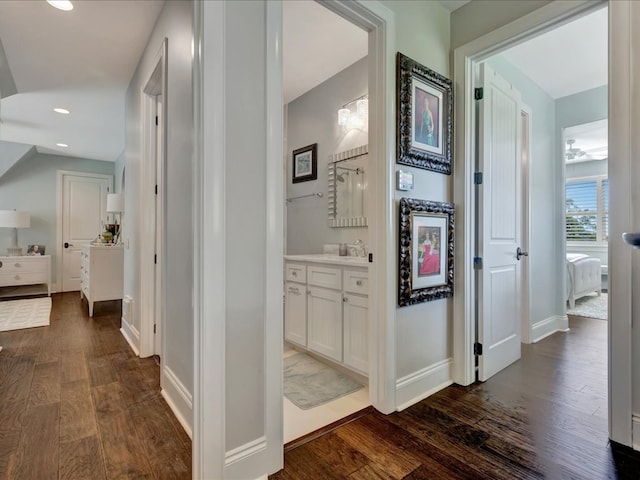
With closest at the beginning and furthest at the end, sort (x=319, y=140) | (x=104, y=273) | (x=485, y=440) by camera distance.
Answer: (x=485, y=440) < (x=319, y=140) < (x=104, y=273)

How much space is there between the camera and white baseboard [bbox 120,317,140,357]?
281 cm

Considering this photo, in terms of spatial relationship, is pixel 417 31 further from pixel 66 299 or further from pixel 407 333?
pixel 66 299

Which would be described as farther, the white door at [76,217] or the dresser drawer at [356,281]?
the white door at [76,217]

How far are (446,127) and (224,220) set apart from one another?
1715 mm

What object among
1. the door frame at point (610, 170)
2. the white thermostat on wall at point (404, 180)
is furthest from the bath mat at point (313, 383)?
the white thermostat on wall at point (404, 180)

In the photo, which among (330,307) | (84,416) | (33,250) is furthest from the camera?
(33,250)

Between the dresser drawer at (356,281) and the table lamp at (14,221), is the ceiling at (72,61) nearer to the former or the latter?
the table lamp at (14,221)

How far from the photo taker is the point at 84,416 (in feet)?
5.98

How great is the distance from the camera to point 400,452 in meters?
1.53

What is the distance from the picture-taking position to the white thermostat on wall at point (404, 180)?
1.93m

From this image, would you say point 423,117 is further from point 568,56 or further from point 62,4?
point 62,4

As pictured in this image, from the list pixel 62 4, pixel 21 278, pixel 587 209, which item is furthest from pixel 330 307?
pixel 587 209

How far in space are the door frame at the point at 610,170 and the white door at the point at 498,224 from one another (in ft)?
0.34

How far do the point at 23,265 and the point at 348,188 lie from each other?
567 cm
